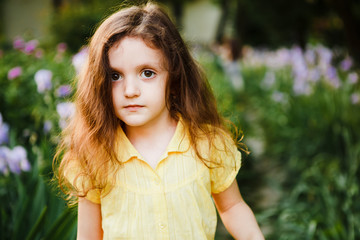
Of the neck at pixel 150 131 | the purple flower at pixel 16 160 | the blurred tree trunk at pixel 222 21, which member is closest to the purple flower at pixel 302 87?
the purple flower at pixel 16 160

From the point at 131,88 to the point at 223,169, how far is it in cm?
38

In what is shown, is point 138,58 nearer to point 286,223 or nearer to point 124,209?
point 124,209

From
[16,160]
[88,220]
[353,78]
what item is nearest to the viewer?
[88,220]

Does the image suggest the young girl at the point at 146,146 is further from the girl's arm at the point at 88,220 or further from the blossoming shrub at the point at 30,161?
the blossoming shrub at the point at 30,161

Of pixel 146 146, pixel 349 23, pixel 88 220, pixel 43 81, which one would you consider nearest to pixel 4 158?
pixel 43 81

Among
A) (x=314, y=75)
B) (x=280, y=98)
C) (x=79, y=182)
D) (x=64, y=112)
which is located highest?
(x=314, y=75)

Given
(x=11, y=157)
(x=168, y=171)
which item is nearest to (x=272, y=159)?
(x=11, y=157)

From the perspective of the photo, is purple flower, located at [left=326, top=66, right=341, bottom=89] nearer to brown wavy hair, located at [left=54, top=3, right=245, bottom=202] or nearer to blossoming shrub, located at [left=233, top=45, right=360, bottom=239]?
blossoming shrub, located at [left=233, top=45, right=360, bottom=239]

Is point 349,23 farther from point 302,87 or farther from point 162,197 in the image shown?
point 162,197

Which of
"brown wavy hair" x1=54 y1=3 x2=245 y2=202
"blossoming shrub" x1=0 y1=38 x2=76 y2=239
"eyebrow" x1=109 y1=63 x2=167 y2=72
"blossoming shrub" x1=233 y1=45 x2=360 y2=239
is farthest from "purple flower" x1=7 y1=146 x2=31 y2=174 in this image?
"blossoming shrub" x1=233 y1=45 x2=360 y2=239

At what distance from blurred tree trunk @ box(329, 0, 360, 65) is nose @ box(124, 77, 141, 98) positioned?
9.36ft

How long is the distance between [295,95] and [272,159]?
2.42 ft

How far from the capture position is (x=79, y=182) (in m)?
1.16

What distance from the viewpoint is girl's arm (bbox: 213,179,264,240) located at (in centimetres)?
121
